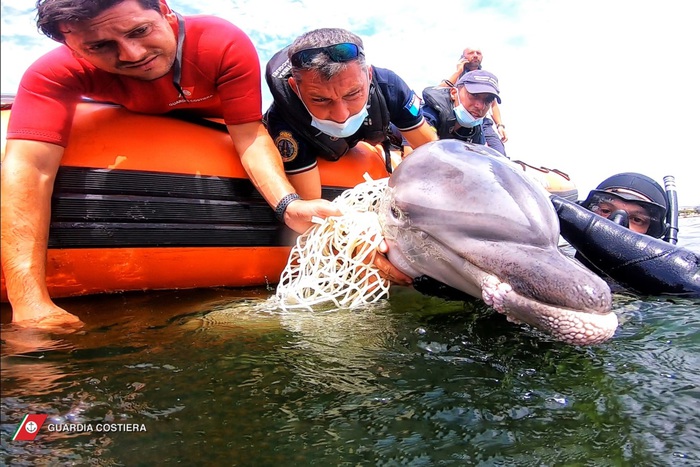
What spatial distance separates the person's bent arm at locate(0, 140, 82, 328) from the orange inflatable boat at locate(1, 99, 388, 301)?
18 centimetres

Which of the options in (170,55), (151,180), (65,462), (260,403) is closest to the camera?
(65,462)

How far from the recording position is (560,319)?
190cm

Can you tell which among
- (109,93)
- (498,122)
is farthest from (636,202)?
(498,122)

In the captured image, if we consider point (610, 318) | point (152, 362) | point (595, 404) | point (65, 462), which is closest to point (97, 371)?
point (152, 362)

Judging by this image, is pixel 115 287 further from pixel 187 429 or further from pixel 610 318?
pixel 610 318

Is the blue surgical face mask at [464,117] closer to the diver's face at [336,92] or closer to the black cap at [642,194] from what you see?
the black cap at [642,194]

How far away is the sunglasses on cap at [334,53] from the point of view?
127 inches

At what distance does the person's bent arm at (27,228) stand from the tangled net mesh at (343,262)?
1327 mm

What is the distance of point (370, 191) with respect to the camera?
3393 millimetres

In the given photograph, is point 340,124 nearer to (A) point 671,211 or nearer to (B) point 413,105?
(B) point 413,105

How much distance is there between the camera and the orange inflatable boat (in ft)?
11.0

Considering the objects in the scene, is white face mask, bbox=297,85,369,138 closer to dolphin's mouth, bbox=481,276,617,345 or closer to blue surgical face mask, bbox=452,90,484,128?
dolphin's mouth, bbox=481,276,617,345

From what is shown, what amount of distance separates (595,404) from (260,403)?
1.12 metres

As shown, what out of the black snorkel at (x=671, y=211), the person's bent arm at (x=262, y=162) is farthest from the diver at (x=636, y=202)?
the person's bent arm at (x=262, y=162)
